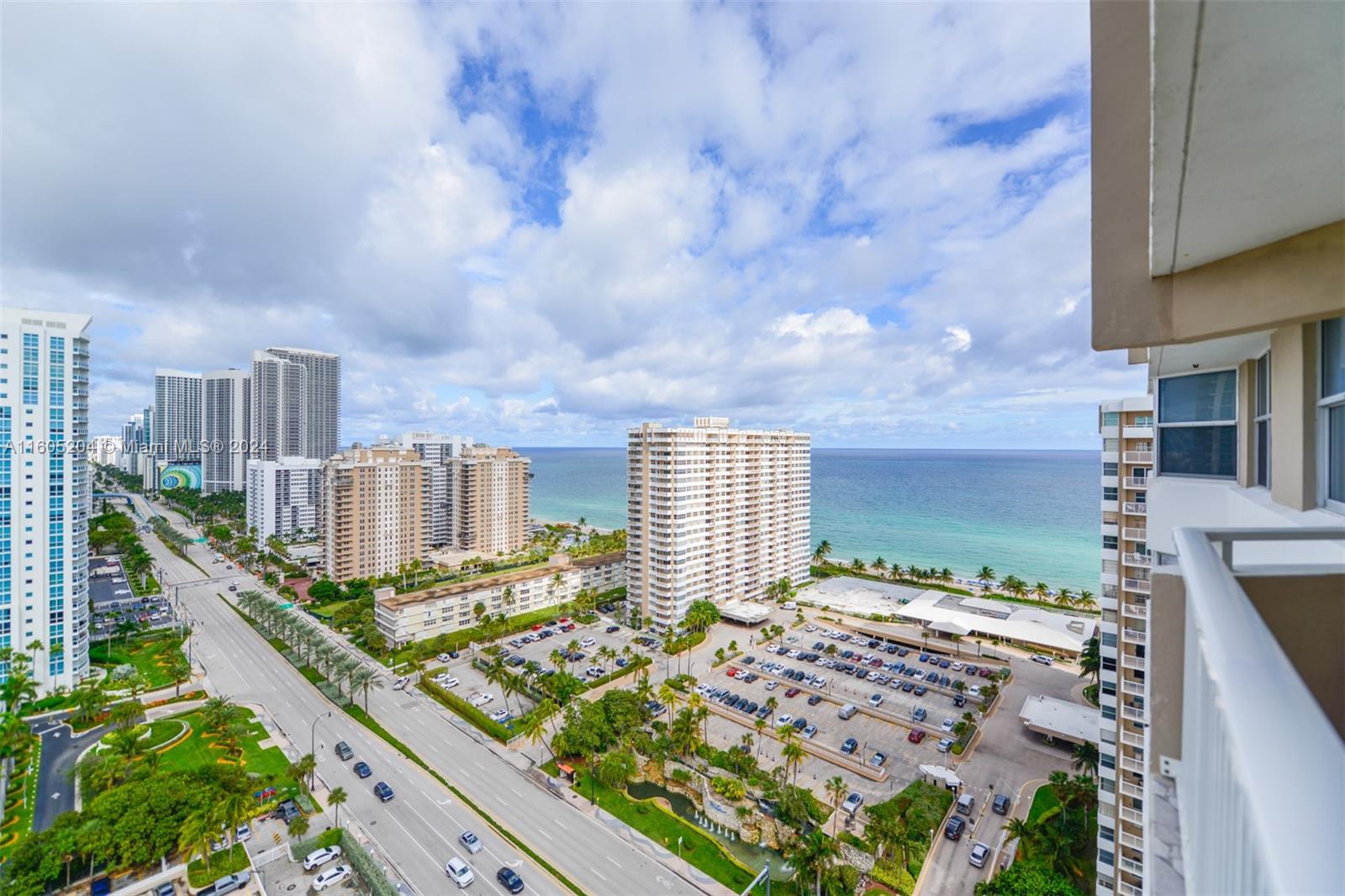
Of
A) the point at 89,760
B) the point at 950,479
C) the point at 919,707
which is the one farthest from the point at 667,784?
the point at 950,479

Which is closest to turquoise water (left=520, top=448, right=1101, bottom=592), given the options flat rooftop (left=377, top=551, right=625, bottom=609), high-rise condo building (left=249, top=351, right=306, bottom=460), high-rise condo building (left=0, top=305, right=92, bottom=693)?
flat rooftop (left=377, top=551, right=625, bottom=609)

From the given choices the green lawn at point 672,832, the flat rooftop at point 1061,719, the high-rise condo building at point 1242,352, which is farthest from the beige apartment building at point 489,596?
the high-rise condo building at point 1242,352

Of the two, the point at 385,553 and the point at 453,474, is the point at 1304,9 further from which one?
the point at 453,474

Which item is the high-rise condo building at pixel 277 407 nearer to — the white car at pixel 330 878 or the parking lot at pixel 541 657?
the parking lot at pixel 541 657

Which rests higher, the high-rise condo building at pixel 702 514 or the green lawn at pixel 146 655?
the high-rise condo building at pixel 702 514

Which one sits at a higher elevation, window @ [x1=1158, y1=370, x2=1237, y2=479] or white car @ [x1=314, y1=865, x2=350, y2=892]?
window @ [x1=1158, y1=370, x2=1237, y2=479]

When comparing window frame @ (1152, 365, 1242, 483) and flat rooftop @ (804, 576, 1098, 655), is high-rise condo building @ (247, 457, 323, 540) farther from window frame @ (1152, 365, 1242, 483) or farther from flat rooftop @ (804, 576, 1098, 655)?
window frame @ (1152, 365, 1242, 483)
